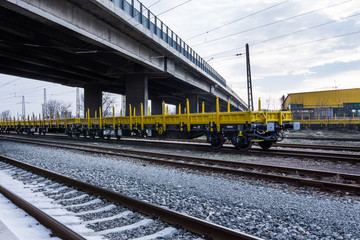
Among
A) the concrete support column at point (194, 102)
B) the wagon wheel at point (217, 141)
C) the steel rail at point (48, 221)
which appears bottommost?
the steel rail at point (48, 221)

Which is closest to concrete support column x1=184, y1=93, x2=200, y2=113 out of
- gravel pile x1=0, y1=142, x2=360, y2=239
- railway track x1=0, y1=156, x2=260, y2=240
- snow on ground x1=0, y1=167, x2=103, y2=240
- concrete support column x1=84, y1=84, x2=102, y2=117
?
concrete support column x1=84, y1=84, x2=102, y2=117

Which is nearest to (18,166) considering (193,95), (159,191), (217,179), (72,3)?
(159,191)

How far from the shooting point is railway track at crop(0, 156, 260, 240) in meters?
3.13

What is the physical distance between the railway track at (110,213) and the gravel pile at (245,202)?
0.47m

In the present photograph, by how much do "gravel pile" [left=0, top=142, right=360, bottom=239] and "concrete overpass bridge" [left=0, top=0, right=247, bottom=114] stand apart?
1039 cm

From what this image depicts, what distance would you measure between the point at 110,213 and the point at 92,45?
16786 millimetres

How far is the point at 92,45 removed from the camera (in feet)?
60.5

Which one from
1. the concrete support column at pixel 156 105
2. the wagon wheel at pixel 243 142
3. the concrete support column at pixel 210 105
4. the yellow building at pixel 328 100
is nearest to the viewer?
the wagon wheel at pixel 243 142

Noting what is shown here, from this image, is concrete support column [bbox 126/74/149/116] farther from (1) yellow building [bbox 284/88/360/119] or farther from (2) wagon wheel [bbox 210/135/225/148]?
(1) yellow building [bbox 284/88/360/119]

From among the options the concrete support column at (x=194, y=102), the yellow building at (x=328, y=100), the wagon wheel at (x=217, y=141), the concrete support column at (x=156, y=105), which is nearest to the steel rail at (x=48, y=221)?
the wagon wheel at (x=217, y=141)

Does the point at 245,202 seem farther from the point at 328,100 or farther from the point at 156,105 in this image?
the point at 328,100

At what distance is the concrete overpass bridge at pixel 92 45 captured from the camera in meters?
13.9

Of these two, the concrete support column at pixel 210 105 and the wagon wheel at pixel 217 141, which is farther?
the concrete support column at pixel 210 105

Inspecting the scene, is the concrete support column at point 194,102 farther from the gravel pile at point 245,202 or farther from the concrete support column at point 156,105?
the gravel pile at point 245,202
